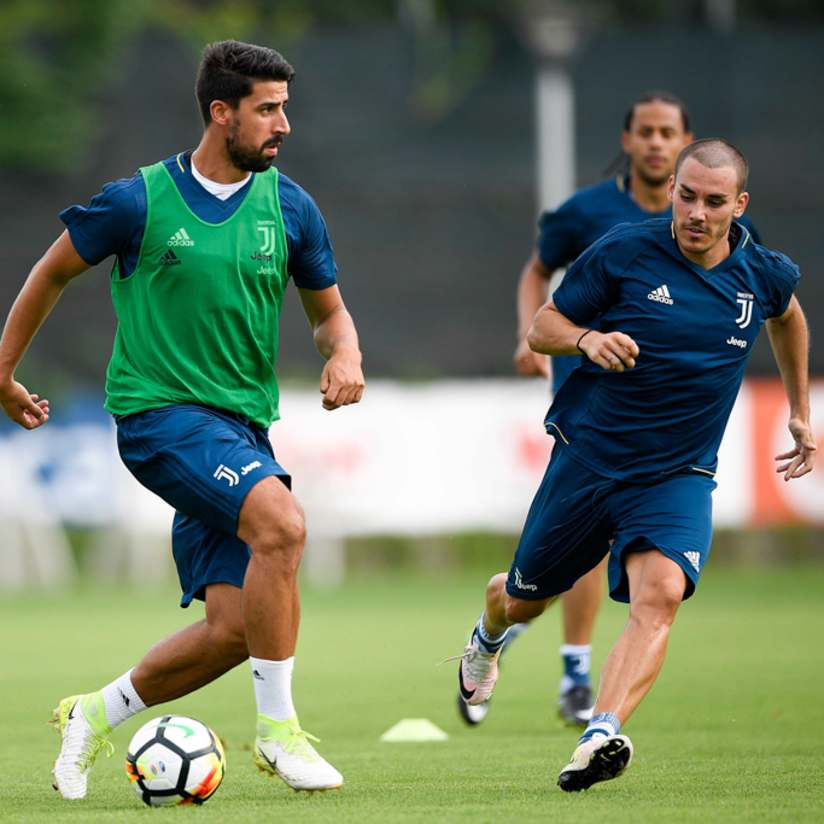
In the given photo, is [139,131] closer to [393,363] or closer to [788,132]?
Answer: [393,363]

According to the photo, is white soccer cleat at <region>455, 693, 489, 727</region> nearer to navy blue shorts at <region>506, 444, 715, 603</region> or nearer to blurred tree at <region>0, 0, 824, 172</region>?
navy blue shorts at <region>506, 444, 715, 603</region>

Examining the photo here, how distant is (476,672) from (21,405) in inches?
91.0

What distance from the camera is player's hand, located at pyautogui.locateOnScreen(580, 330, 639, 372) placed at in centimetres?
603

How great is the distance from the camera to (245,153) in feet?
20.3

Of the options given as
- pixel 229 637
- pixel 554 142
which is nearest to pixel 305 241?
pixel 229 637

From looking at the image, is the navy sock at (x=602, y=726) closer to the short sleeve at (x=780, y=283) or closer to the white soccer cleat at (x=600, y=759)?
the white soccer cleat at (x=600, y=759)

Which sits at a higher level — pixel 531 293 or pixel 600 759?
pixel 531 293

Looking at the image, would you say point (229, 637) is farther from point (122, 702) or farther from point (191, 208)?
point (191, 208)

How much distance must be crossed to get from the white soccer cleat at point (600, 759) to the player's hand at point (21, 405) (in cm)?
205

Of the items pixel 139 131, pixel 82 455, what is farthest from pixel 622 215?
pixel 139 131

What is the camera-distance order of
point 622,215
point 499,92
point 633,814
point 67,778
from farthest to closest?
point 499,92 < point 622,215 < point 67,778 < point 633,814

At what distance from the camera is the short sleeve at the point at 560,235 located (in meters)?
8.47

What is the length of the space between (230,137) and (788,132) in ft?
64.0

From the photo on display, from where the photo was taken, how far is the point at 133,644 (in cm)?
1253
